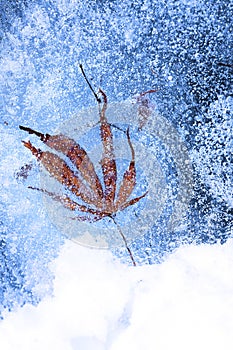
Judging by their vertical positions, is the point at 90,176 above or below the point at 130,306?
above

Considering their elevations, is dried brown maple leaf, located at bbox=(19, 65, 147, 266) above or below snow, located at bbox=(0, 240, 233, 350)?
above

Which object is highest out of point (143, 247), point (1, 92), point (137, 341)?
point (1, 92)

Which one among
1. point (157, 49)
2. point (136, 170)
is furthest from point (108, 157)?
point (157, 49)

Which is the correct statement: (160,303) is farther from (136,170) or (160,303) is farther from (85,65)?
(85,65)

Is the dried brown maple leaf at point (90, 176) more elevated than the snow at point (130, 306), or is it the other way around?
the dried brown maple leaf at point (90, 176)
